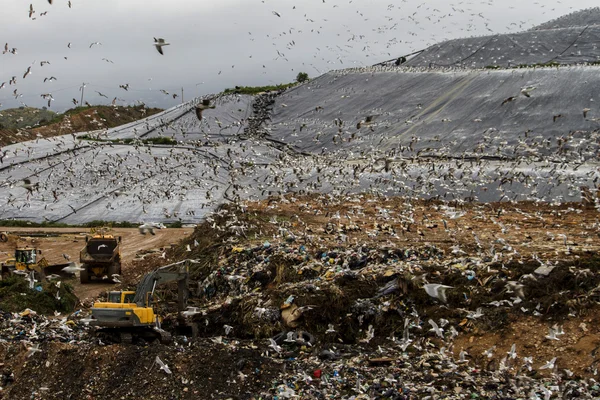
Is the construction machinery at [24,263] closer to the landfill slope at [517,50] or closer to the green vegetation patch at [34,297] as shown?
the green vegetation patch at [34,297]

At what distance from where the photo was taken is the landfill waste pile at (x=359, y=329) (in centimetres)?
754

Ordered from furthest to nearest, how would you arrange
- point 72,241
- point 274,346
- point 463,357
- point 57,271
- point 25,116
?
point 25,116, point 72,241, point 57,271, point 274,346, point 463,357

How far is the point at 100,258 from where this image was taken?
14.5m

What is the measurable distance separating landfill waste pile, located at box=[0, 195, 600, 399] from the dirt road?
6.00m

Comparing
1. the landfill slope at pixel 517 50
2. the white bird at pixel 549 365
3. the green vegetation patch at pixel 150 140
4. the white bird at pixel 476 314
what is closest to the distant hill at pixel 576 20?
the landfill slope at pixel 517 50

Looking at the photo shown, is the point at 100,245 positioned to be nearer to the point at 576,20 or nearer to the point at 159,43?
the point at 159,43

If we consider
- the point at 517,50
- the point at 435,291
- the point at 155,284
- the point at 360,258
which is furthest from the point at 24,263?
the point at 517,50

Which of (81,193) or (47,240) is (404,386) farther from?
(81,193)

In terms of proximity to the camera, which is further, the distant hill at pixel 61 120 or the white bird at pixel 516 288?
the distant hill at pixel 61 120

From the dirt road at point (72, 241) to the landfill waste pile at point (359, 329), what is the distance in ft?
19.7

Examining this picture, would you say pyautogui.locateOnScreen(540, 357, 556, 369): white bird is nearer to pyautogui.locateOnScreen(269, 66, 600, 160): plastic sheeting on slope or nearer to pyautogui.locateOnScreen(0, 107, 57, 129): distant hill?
pyautogui.locateOnScreen(269, 66, 600, 160): plastic sheeting on slope

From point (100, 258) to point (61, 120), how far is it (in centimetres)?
2995

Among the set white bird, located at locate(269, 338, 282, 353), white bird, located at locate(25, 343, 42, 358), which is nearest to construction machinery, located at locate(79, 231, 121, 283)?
white bird, located at locate(25, 343, 42, 358)

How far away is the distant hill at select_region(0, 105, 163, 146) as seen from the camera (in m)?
37.0
